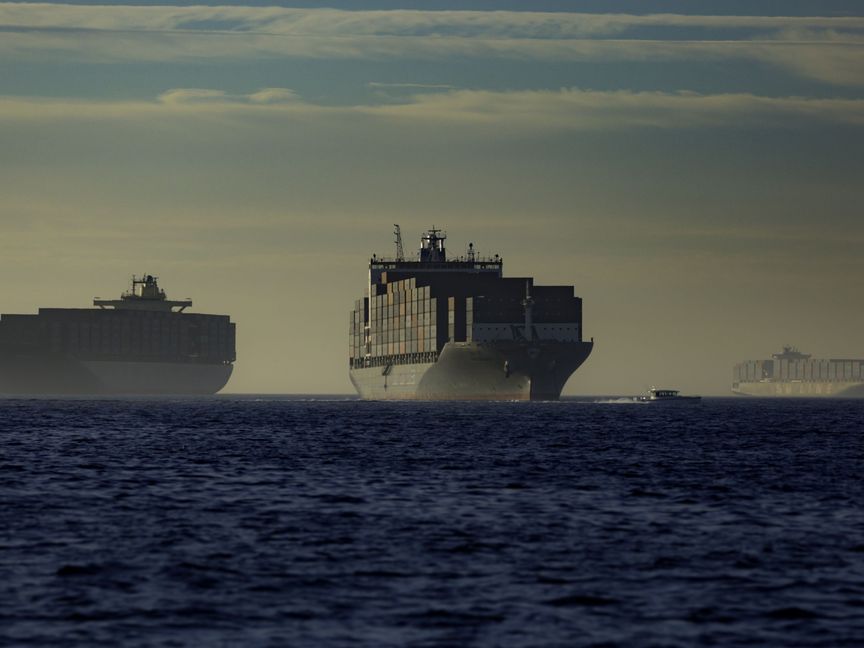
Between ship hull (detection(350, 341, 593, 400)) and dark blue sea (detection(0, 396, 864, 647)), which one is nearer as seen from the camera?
dark blue sea (detection(0, 396, 864, 647))

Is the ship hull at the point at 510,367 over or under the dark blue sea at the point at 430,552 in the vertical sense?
over

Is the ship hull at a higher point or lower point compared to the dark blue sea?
higher

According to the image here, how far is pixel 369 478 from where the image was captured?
51.3 m

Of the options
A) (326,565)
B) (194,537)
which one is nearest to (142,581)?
(326,565)

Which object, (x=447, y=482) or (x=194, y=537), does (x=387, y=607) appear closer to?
(x=194, y=537)

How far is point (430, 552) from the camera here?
30953 mm

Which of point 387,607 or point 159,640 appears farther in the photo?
point 387,607

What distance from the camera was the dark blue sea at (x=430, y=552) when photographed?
23031 millimetres

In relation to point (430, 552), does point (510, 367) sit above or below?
above

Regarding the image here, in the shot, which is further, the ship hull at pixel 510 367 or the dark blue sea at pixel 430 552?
the ship hull at pixel 510 367

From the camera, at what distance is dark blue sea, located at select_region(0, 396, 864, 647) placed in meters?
23.0

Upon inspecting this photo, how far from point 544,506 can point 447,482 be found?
905 cm

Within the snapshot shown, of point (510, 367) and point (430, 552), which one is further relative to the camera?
point (510, 367)

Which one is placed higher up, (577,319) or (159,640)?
(577,319)
